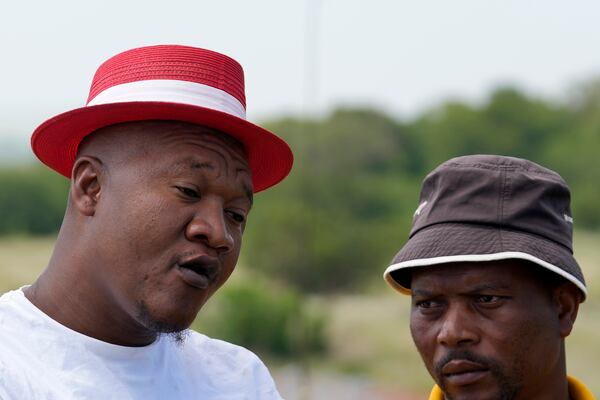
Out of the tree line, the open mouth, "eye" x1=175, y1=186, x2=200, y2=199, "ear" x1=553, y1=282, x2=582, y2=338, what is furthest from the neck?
the tree line

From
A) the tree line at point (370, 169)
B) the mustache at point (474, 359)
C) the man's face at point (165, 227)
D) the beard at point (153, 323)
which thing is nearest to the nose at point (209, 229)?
the man's face at point (165, 227)

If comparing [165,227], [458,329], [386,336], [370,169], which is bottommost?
[458,329]

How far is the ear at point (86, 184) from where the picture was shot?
2.58 meters

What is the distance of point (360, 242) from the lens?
14.4 metres

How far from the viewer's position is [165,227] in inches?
96.3

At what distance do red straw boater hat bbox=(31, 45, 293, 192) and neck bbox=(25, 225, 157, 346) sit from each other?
0.99ft

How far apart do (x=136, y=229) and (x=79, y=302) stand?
10.7 inches

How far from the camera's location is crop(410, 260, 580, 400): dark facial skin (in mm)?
2475

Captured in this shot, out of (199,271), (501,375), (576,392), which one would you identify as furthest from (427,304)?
(199,271)

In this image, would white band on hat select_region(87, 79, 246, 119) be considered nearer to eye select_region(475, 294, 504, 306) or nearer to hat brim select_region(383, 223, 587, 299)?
hat brim select_region(383, 223, 587, 299)

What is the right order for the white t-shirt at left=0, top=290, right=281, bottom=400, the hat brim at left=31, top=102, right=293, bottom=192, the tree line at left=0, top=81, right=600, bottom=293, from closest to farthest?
the white t-shirt at left=0, top=290, right=281, bottom=400 → the hat brim at left=31, top=102, right=293, bottom=192 → the tree line at left=0, top=81, right=600, bottom=293

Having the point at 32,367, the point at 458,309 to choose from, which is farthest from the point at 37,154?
the point at 458,309

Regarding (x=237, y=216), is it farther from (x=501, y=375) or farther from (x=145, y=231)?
(x=501, y=375)

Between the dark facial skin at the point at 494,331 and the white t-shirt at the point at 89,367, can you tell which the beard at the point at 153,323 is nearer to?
the white t-shirt at the point at 89,367
